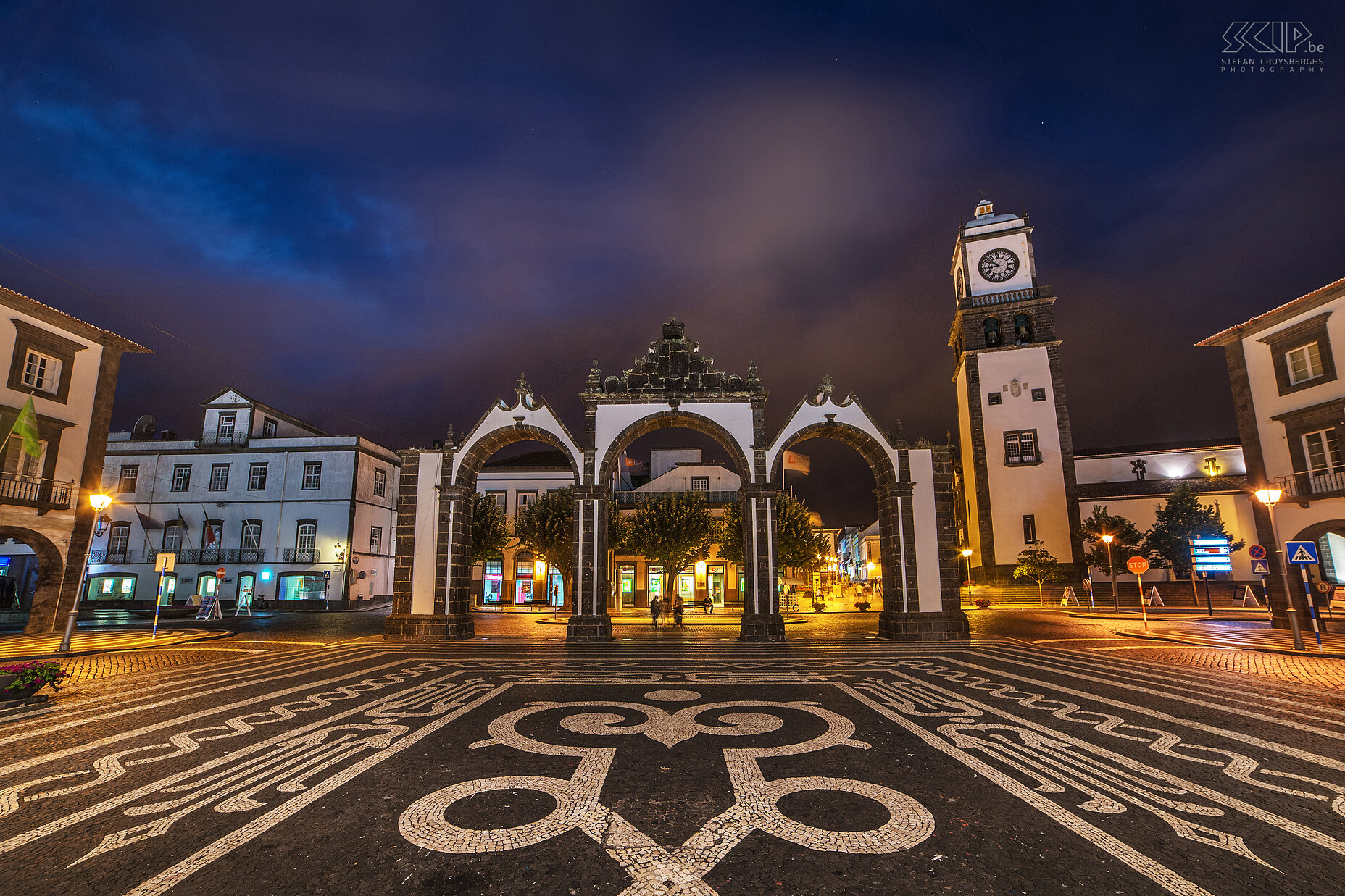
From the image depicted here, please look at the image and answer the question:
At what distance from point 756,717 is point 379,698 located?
231 inches

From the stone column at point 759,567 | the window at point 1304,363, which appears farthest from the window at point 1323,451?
the stone column at point 759,567

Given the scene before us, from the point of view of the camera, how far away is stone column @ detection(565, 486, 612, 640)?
60.8ft

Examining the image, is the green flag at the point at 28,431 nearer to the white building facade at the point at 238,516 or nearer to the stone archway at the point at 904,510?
the white building facade at the point at 238,516

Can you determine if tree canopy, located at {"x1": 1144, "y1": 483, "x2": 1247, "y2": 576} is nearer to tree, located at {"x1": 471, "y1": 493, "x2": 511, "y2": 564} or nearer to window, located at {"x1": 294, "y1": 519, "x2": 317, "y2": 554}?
tree, located at {"x1": 471, "y1": 493, "x2": 511, "y2": 564}

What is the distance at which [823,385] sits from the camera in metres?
19.4

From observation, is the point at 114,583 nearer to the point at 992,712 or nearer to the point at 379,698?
the point at 379,698

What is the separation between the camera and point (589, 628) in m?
18.1

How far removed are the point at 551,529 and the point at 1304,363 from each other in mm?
30641

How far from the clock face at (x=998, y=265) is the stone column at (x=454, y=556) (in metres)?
41.0

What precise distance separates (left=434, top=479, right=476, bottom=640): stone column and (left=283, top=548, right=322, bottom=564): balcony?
23.4 m

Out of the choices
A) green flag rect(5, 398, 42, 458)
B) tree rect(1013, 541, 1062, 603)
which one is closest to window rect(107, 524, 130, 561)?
green flag rect(5, 398, 42, 458)

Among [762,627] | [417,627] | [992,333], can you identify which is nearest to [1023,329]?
[992,333]

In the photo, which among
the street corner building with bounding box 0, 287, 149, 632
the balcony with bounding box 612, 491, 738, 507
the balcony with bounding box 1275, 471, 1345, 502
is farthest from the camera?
the balcony with bounding box 612, 491, 738, 507

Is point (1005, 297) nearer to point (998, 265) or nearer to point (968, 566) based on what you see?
point (998, 265)
